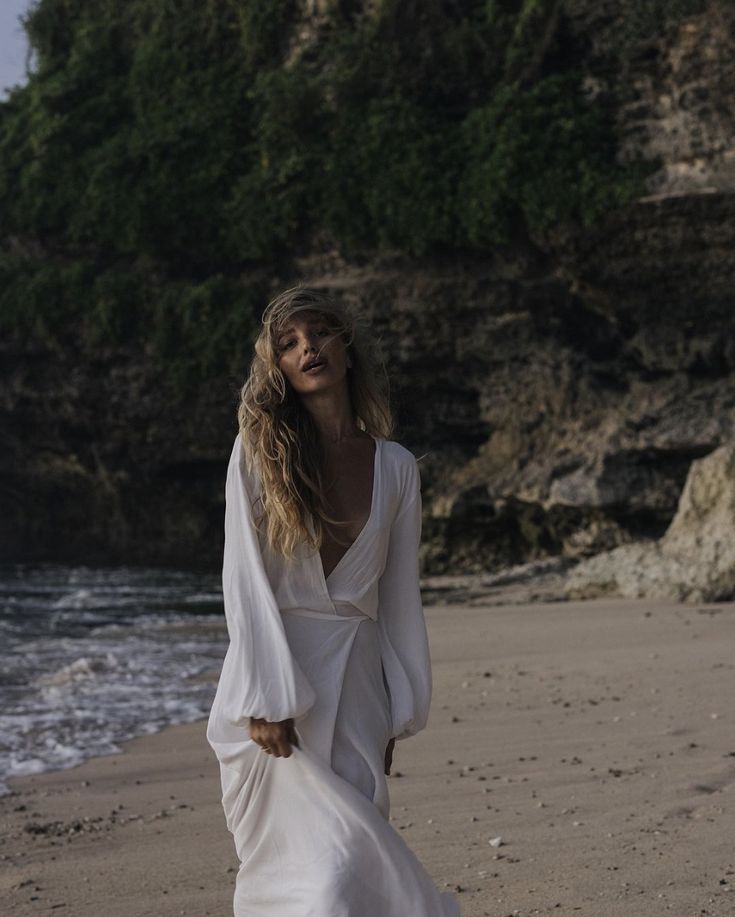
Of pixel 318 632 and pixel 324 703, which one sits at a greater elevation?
pixel 318 632

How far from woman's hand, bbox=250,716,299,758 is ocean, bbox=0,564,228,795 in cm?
350

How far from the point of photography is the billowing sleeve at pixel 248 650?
279 cm

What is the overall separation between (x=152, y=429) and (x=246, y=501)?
818 inches

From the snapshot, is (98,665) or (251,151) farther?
(251,151)

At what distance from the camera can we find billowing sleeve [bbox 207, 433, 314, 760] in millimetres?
2793

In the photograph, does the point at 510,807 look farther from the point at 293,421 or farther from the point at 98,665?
the point at 98,665

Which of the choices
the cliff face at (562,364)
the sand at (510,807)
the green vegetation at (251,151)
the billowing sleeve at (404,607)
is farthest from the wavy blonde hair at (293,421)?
the green vegetation at (251,151)

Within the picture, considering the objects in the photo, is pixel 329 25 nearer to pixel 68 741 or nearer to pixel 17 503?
pixel 17 503

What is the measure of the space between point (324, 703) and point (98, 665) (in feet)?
24.9

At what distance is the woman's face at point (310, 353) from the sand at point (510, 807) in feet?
5.72

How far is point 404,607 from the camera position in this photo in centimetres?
310

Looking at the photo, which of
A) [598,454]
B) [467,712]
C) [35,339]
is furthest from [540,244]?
[467,712]

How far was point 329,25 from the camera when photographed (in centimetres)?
2155

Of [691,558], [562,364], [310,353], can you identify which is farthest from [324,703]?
[562,364]
